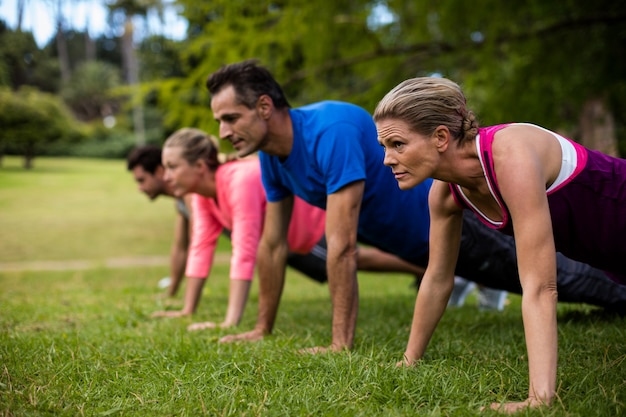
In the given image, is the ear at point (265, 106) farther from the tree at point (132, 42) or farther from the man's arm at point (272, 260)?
the tree at point (132, 42)

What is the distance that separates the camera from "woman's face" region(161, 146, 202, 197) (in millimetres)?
5133

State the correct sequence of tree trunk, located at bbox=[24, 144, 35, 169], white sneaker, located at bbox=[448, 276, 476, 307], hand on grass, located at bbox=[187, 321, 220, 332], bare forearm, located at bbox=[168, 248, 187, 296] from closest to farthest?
hand on grass, located at bbox=[187, 321, 220, 332] → white sneaker, located at bbox=[448, 276, 476, 307] → bare forearm, located at bbox=[168, 248, 187, 296] → tree trunk, located at bbox=[24, 144, 35, 169]

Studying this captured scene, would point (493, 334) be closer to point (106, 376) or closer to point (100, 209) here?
point (106, 376)

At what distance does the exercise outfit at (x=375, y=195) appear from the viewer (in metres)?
3.74

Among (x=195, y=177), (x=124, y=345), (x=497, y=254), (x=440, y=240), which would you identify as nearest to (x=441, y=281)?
(x=440, y=240)

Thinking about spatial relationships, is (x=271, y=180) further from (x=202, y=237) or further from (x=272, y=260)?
(x=202, y=237)

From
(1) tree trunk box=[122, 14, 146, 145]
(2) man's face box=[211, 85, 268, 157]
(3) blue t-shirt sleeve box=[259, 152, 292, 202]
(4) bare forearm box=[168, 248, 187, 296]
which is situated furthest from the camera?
(1) tree trunk box=[122, 14, 146, 145]

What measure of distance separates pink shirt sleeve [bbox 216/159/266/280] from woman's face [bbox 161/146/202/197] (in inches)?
7.8

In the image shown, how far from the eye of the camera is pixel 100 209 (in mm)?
23672

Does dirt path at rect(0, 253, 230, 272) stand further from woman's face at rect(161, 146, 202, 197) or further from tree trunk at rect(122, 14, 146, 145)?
tree trunk at rect(122, 14, 146, 145)

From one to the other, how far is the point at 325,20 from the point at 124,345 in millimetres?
5567

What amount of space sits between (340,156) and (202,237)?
235 cm

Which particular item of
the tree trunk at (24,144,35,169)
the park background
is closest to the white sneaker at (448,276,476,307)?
the park background

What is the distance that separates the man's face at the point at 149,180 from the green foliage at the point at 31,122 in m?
19.6
